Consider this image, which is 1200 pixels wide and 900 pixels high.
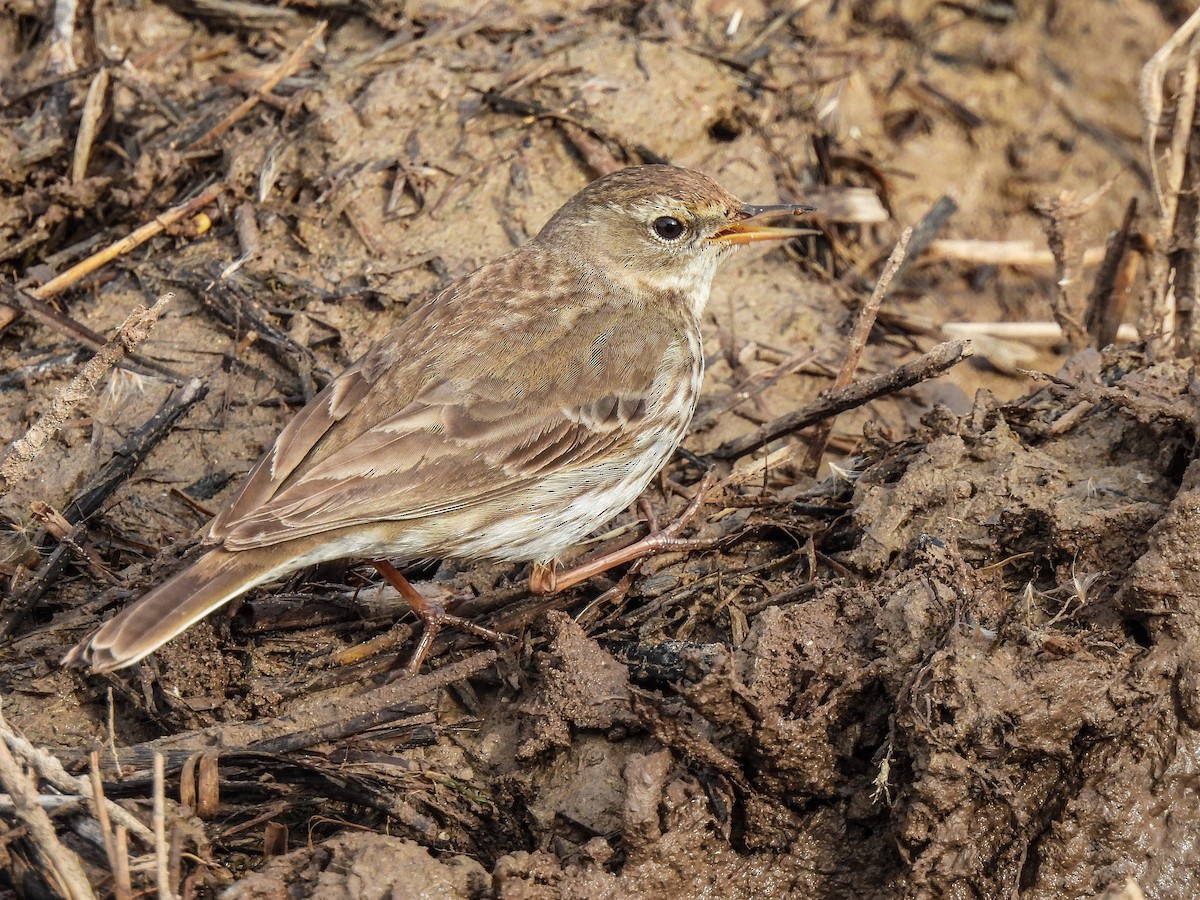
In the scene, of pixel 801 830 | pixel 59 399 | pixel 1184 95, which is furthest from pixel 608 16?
pixel 801 830

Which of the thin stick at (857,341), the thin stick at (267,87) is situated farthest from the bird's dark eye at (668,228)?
the thin stick at (267,87)

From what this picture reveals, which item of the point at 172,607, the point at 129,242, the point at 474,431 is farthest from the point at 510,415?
the point at 129,242

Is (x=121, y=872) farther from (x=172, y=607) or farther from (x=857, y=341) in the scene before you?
(x=857, y=341)

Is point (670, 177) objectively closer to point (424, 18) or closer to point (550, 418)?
point (550, 418)

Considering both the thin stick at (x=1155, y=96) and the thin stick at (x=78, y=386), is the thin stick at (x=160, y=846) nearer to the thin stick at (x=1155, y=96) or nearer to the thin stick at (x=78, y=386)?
the thin stick at (x=78, y=386)

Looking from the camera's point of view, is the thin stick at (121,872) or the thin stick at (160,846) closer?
the thin stick at (160,846)

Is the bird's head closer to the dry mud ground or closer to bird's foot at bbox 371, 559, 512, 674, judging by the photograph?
the dry mud ground

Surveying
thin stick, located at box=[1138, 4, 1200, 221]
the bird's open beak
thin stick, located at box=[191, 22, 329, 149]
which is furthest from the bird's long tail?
thin stick, located at box=[1138, 4, 1200, 221]
